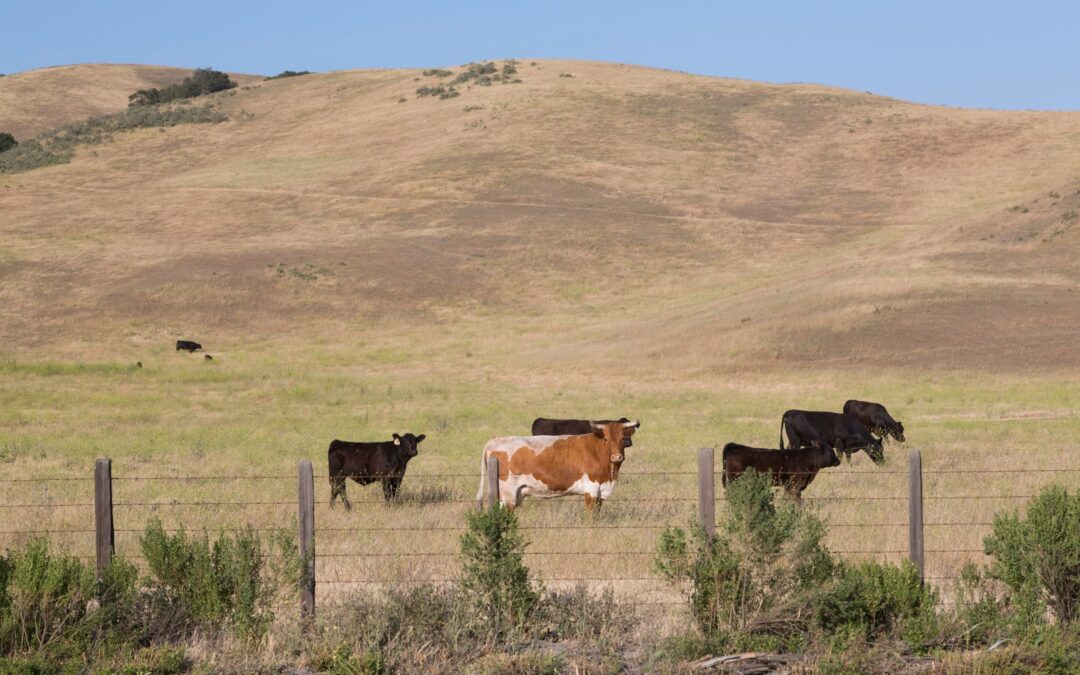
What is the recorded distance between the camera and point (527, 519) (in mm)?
15445

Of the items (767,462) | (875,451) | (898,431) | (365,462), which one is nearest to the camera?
(767,462)

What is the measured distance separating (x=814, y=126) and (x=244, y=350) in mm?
59726

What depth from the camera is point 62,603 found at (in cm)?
941

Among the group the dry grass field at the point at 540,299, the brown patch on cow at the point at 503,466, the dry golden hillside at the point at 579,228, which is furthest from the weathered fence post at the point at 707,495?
the dry golden hillside at the point at 579,228

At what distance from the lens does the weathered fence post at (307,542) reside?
32.8 ft

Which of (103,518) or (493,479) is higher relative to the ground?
(493,479)

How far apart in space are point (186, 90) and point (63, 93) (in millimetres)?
25461

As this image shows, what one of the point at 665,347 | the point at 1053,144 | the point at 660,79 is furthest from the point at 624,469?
the point at 660,79

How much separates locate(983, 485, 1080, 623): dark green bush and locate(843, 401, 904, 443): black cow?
14.3 m

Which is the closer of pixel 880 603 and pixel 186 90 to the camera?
pixel 880 603

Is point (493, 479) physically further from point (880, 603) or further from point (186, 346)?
point (186, 346)

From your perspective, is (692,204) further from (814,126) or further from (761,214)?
(814,126)

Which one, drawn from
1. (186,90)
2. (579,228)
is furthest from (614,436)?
(186,90)

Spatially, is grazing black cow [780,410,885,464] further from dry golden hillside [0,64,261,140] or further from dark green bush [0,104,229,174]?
dry golden hillside [0,64,261,140]
